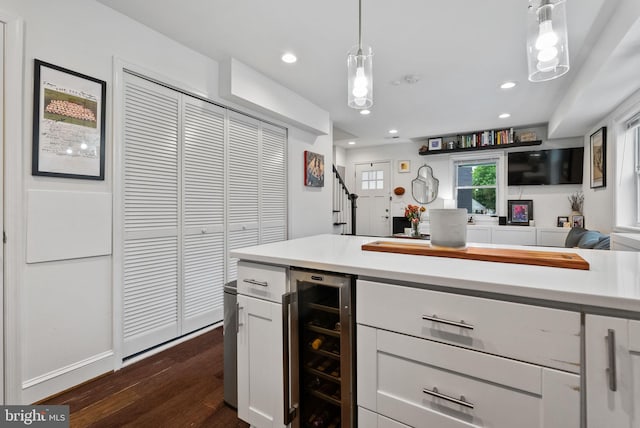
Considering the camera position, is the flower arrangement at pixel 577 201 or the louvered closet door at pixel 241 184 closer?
the louvered closet door at pixel 241 184

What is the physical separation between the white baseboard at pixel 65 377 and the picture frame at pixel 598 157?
18.3 ft

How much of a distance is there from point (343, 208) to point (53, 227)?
4445 mm

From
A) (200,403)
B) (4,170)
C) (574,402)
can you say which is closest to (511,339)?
(574,402)

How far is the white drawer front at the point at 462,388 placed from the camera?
2.75ft

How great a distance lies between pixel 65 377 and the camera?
1808 mm

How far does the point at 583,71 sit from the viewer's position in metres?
2.76

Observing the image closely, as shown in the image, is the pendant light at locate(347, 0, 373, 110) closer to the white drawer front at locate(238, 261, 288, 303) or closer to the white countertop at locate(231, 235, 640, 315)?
the white countertop at locate(231, 235, 640, 315)

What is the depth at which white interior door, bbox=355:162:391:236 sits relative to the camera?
258 inches

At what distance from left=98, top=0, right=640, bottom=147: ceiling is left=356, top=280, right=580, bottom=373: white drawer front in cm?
200

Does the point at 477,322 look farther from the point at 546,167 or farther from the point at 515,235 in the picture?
the point at 546,167

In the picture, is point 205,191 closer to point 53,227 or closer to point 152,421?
point 53,227

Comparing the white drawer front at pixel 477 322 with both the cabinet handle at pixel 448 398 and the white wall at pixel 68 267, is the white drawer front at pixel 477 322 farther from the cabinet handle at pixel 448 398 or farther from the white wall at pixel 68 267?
the white wall at pixel 68 267

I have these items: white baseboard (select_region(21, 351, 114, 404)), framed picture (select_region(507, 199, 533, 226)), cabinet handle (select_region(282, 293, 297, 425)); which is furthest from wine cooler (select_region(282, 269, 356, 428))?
framed picture (select_region(507, 199, 533, 226))

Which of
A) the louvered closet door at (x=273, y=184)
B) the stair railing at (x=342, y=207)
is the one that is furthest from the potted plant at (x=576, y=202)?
the louvered closet door at (x=273, y=184)
